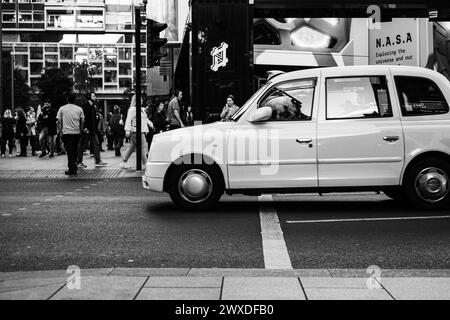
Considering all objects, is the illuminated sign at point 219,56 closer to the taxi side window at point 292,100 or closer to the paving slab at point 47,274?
the taxi side window at point 292,100

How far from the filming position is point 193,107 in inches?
746

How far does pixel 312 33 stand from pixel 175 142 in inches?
682

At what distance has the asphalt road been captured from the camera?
584 centimetres

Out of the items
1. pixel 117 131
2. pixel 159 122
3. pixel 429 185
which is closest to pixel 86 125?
pixel 159 122

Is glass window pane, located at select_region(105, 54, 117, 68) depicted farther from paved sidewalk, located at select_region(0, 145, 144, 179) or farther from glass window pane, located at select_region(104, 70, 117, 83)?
paved sidewalk, located at select_region(0, 145, 144, 179)

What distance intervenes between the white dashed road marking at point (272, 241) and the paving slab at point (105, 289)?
4.32 feet

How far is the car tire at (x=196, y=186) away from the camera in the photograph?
8.66 m

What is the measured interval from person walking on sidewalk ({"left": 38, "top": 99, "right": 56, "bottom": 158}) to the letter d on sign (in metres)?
15.8

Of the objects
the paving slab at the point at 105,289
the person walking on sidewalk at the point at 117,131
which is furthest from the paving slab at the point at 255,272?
the person walking on sidewalk at the point at 117,131

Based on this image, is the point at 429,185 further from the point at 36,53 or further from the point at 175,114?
the point at 36,53

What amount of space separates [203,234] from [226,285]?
2.65 meters

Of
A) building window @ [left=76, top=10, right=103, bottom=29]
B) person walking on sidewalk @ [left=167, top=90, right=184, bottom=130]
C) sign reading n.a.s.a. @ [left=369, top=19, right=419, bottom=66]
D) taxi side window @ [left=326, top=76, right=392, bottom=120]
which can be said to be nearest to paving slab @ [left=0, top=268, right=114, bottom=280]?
taxi side window @ [left=326, top=76, right=392, bottom=120]
